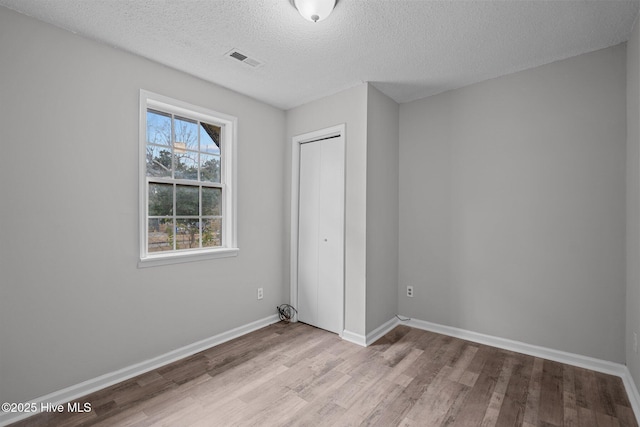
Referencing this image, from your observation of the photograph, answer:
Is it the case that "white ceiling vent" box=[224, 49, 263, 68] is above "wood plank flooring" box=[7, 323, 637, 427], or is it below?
above

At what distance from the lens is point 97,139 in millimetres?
2270

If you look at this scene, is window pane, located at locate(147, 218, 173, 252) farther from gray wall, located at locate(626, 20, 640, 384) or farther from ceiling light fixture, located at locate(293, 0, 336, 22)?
gray wall, located at locate(626, 20, 640, 384)

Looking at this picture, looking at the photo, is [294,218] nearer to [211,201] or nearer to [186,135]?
[211,201]

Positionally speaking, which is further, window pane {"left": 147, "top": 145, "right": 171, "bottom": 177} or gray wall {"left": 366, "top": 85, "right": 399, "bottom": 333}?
gray wall {"left": 366, "top": 85, "right": 399, "bottom": 333}

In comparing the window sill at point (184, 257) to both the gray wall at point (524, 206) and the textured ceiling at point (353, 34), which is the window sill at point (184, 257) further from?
the gray wall at point (524, 206)

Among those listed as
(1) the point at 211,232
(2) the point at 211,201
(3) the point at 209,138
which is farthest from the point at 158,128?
(1) the point at 211,232

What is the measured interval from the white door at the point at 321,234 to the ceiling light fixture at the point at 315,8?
138 centimetres

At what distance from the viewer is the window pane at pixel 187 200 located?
2842 millimetres

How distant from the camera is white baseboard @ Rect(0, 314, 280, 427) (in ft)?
6.48

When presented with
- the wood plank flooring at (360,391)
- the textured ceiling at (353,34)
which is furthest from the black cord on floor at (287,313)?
the textured ceiling at (353,34)

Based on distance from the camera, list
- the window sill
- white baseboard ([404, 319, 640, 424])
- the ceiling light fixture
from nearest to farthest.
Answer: the ceiling light fixture, white baseboard ([404, 319, 640, 424]), the window sill

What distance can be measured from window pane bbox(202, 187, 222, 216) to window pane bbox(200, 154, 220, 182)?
4.6 inches

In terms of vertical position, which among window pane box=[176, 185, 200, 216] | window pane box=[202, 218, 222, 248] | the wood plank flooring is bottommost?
the wood plank flooring

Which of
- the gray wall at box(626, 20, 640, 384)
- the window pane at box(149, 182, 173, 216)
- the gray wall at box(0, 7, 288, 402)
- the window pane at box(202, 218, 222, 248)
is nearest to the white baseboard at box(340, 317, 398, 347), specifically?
the gray wall at box(0, 7, 288, 402)
